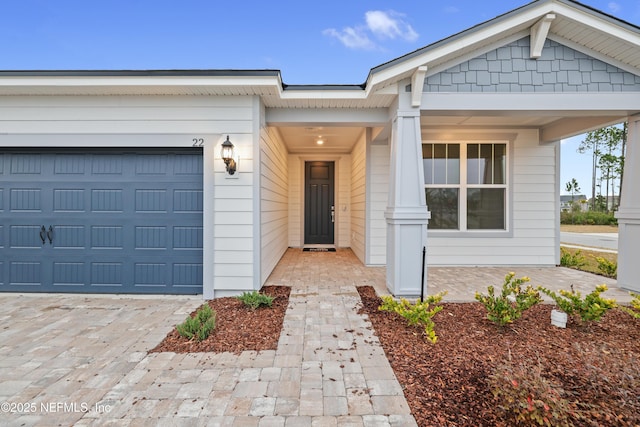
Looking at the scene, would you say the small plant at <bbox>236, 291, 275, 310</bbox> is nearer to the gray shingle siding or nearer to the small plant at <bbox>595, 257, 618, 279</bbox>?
the gray shingle siding

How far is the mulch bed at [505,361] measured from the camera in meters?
1.76

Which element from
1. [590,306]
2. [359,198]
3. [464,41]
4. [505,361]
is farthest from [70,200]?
[590,306]

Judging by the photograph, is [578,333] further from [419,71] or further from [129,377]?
[129,377]

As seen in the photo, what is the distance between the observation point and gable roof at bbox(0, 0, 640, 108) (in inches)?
143

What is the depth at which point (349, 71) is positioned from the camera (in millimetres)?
16875

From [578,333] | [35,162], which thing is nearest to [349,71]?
[35,162]

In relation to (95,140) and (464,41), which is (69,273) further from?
(464,41)

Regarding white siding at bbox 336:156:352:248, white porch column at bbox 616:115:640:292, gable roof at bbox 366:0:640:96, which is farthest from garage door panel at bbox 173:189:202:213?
white porch column at bbox 616:115:640:292

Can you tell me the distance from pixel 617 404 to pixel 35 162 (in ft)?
21.9

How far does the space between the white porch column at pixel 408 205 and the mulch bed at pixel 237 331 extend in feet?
5.38

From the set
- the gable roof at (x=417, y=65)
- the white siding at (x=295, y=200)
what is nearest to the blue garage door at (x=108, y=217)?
the gable roof at (x=417, y=65)

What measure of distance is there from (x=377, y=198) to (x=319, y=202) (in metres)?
2.67

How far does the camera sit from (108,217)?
167 inches

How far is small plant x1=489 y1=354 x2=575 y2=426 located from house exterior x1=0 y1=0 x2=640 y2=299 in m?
2.16
